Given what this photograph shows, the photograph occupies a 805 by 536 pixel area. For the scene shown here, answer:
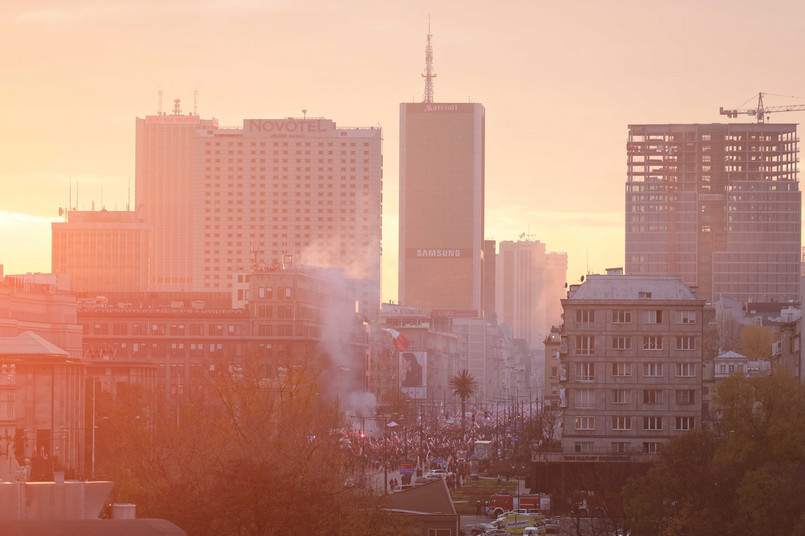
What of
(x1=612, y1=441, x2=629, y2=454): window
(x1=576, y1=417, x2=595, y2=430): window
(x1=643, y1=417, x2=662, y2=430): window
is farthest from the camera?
(x1=576, y1=417, x2=595, y2=430): window

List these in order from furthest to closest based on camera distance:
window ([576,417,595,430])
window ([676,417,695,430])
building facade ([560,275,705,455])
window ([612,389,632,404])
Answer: window ([612,389,632,404]) → window ([576,417,595,430]) → building facade ([560,275,705,455]) → window ([676,417,695,430])

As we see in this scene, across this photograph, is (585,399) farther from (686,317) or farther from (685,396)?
(686,317)

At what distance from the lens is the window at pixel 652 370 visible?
130500 millimetres

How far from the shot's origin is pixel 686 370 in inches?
5138

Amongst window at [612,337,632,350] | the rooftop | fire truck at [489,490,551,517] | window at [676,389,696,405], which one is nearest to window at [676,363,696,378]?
window at [676,389,696,405]

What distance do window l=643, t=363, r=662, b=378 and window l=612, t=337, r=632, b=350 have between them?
1.91m

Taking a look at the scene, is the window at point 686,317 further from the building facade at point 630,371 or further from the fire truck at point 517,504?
the fire truck at point 517,504

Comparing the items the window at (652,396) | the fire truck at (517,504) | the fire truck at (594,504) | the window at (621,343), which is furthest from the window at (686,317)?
the fire truck at (517,504)

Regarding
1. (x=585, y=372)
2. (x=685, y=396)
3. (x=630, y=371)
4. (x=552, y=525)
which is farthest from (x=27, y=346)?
(x=685, y=396)

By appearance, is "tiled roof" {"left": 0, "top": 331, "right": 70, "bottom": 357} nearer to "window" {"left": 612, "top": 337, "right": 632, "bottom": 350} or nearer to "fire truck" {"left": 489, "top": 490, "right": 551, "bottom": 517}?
"fire truck" {"left": 489, "top": 490, "right": 551, "bottom": 517}

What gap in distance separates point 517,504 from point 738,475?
32.2 m

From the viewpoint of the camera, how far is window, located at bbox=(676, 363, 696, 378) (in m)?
130

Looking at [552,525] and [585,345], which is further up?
[585,345]

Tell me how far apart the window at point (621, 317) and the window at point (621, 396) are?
17.1 feet
